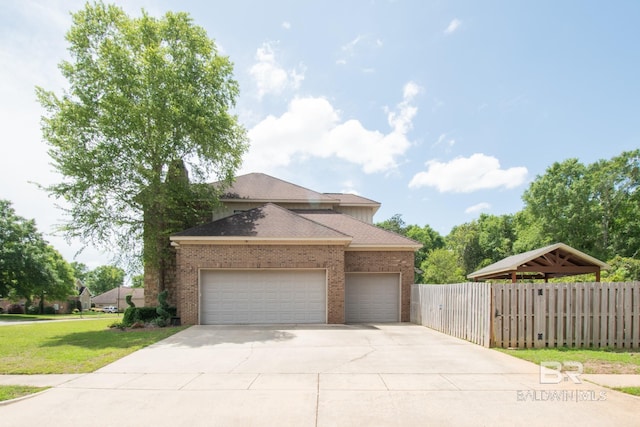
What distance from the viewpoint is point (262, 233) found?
15.4m

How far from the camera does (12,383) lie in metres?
6.84

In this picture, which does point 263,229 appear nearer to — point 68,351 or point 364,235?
point 364,235

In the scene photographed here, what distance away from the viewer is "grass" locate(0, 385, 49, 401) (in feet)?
19.6

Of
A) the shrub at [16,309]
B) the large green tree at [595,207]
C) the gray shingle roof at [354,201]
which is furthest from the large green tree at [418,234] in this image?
the shrub at [16,309]

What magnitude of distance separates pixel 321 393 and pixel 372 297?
466 inches

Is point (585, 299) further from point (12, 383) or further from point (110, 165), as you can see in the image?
point (110, 165)

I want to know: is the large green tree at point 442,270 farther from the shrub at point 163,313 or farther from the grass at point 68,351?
the grass at point 68,351

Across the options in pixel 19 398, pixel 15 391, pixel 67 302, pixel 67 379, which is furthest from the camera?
pixel 67 302

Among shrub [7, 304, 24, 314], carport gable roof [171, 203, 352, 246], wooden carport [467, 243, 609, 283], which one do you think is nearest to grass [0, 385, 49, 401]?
carport gable roof [171, 203, 352, 246]

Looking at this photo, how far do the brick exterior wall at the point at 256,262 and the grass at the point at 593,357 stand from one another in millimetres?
7296

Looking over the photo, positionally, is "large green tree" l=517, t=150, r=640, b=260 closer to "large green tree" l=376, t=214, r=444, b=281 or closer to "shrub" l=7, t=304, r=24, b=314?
"large green tree" l=376, t=214, r=444, b=281

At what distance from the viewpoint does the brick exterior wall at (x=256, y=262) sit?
1504 centimetres

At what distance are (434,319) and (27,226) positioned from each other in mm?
42048

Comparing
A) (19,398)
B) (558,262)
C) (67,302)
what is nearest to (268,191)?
(558,262)
